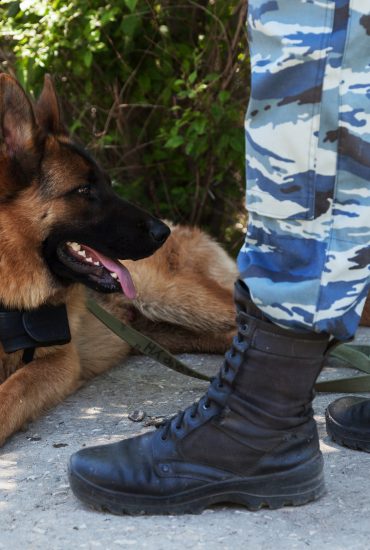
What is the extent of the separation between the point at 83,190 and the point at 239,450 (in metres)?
1.59

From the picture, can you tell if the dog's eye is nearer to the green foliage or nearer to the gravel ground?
the gravel ground

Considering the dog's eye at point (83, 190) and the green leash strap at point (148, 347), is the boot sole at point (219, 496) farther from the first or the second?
the dog's eye at point (83, 190)

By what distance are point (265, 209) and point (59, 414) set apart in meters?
1.69

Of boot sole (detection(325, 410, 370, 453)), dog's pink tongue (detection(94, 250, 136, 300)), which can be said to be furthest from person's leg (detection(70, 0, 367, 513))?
dog's pink tongue (detection(94, 250, 136, 300))

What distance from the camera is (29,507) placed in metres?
2.34

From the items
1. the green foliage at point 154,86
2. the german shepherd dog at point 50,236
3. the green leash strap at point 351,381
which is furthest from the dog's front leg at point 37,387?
the green foliage at point 154,86

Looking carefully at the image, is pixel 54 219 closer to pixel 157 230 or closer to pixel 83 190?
pixel 83 190

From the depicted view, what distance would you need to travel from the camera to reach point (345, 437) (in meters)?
2.76

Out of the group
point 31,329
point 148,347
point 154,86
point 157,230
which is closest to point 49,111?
point 157,230

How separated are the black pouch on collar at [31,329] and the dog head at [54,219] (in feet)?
0.21

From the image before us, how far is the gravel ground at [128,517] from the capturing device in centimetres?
208

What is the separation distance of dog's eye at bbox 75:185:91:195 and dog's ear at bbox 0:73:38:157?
0.26 metres

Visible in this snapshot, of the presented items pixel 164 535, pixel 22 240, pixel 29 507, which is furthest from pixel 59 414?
pixel 164 535

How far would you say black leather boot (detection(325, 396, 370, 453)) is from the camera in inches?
107
